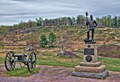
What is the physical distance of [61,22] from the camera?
14862 centimetres

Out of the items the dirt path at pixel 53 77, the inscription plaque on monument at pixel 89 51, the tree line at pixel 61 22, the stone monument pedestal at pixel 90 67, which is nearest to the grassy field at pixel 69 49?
the dirt path at pixel 53 77

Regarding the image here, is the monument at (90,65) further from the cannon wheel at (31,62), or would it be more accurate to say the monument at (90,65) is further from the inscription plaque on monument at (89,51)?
the cannon wheel at (31,62)

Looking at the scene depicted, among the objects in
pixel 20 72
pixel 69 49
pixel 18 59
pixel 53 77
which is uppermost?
pixel 18 59

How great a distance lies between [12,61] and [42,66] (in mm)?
3201

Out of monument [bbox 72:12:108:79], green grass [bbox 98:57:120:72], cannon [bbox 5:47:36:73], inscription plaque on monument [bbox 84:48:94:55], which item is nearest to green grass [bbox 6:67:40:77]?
cannon [bbox 5:47:36:73]

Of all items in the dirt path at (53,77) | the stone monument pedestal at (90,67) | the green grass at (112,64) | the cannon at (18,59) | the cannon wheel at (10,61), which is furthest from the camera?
the green grass at (112,64)

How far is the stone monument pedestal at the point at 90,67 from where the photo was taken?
17625 millimetres

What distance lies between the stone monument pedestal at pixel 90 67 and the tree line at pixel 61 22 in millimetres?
111931

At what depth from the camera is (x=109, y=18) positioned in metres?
132

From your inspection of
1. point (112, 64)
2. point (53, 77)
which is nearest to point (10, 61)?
point (53, 77)

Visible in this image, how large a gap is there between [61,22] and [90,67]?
430 feet

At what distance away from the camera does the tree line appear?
132 metres

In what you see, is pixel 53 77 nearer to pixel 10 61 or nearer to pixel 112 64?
pixel 10 61

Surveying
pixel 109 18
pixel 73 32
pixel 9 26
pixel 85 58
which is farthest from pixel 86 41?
pixel 9 26
